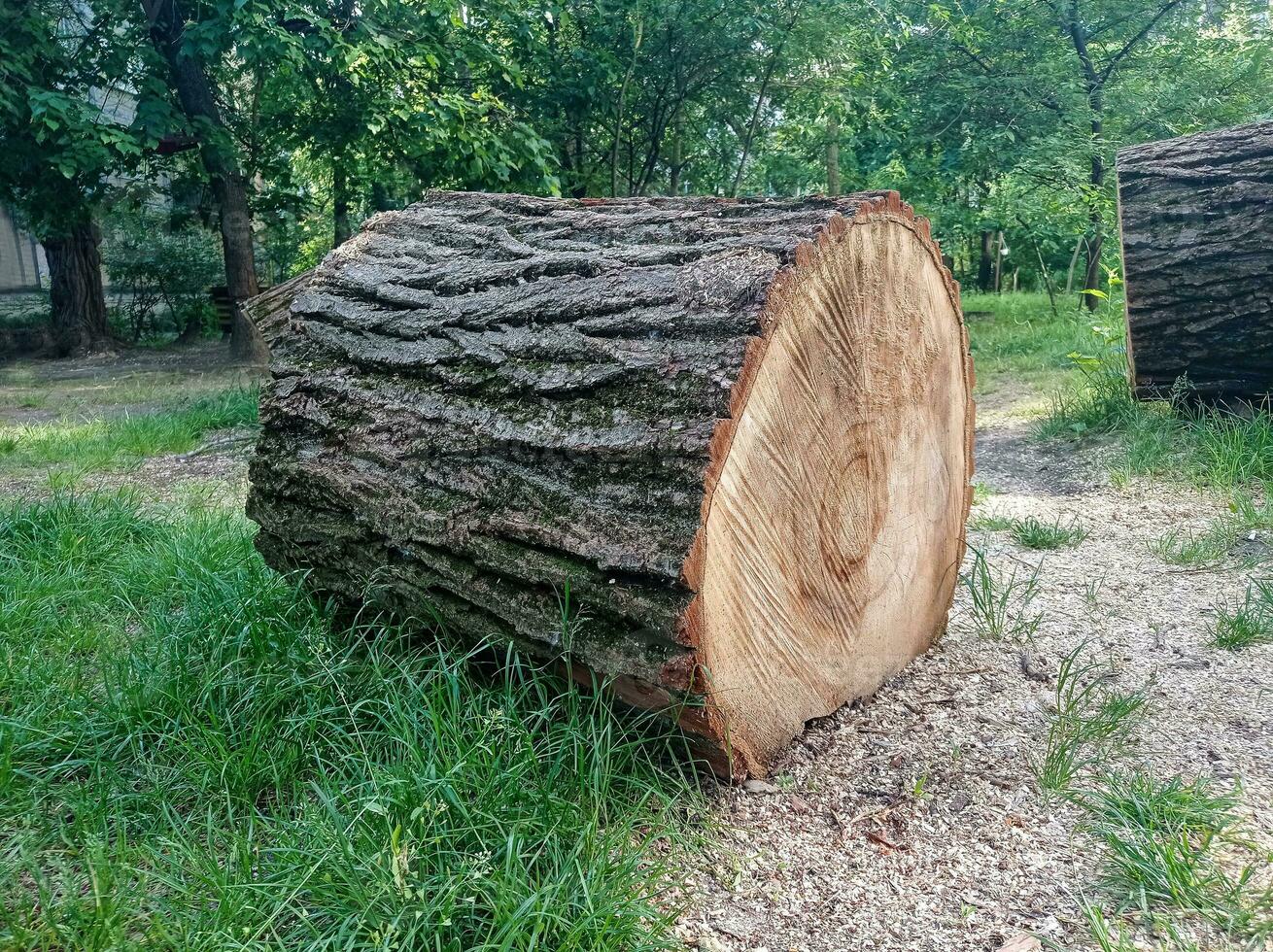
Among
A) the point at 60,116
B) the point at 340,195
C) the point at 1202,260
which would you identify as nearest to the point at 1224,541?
the point at 1202,260

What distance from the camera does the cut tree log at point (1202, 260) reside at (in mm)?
4766

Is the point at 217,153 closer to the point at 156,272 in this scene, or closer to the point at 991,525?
the point at 156,272

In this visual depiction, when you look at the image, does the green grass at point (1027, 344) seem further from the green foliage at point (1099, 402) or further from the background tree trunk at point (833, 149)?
the background tree trunk at point (833, 149)

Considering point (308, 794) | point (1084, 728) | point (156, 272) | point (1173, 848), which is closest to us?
point (1173, 848)

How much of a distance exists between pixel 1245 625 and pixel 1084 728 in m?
0.87

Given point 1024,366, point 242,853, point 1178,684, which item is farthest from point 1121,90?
point 242,853

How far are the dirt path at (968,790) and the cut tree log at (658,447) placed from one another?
14 centimetres

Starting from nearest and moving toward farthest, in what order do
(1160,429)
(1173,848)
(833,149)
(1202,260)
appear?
(1173,848)
(1202,260)
(1160,429)
(833,149)

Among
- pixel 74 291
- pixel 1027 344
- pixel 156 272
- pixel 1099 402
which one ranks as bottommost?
pixel 1099 402

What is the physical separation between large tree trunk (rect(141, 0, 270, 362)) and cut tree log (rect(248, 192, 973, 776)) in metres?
6.97

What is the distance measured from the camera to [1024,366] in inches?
317

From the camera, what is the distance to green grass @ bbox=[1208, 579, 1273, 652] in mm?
2844

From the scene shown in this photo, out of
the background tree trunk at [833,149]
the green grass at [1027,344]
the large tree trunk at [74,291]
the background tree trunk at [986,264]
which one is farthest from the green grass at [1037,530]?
the background tree trunk at [986,264]

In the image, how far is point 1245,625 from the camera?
2.87 metres
